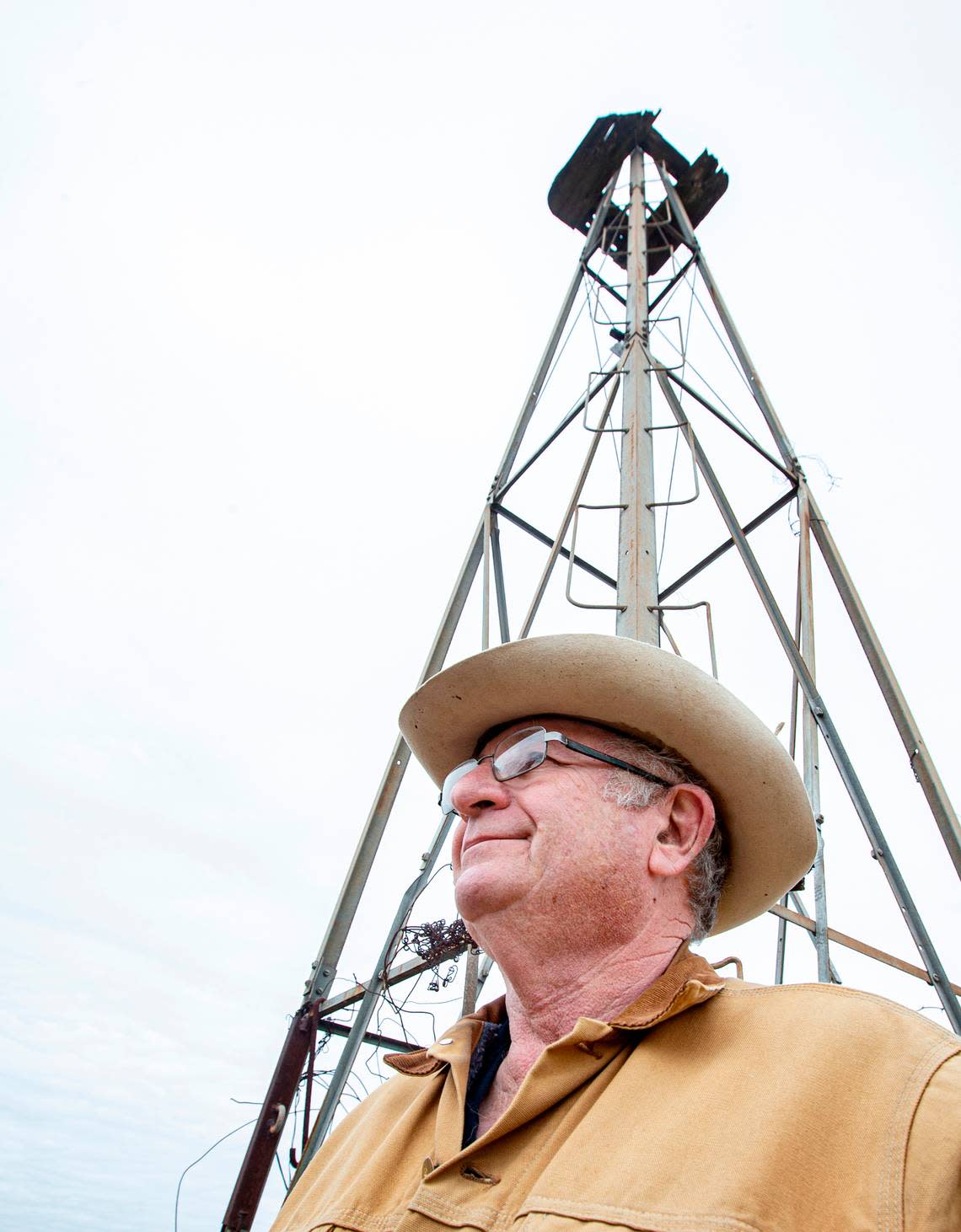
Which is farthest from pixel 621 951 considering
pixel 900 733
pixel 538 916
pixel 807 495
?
pixel 807 495

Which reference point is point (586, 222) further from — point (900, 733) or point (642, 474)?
point (900, 733)

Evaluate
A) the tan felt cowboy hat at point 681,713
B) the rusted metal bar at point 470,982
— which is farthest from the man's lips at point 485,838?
the rusted metal bar at point 470,982

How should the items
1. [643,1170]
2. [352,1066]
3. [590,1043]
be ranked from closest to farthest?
[643,1170], [590,1043], [352,1066]

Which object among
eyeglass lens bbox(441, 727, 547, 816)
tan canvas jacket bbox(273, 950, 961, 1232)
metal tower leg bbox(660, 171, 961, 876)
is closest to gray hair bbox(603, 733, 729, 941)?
eyeglass lens bbox(441, 727, 547, 816)

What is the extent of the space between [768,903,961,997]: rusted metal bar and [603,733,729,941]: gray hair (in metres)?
0.98

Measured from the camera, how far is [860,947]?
3361 mm

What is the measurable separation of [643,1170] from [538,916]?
2.07 ft

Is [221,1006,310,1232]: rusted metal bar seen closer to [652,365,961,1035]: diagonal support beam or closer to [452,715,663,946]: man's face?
[452,715,663,946]: man's face

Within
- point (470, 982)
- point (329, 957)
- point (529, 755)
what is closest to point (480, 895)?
point (529, 755)

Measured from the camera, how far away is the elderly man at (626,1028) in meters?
1.29

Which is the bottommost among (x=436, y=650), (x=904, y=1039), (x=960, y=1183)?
Result: (x=960, y=1183)

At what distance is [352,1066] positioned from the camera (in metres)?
3.12

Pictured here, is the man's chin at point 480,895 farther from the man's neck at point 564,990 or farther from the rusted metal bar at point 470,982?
the rusted metal bar at point 470,982

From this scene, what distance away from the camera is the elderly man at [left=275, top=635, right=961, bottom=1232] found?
1.29 meters
